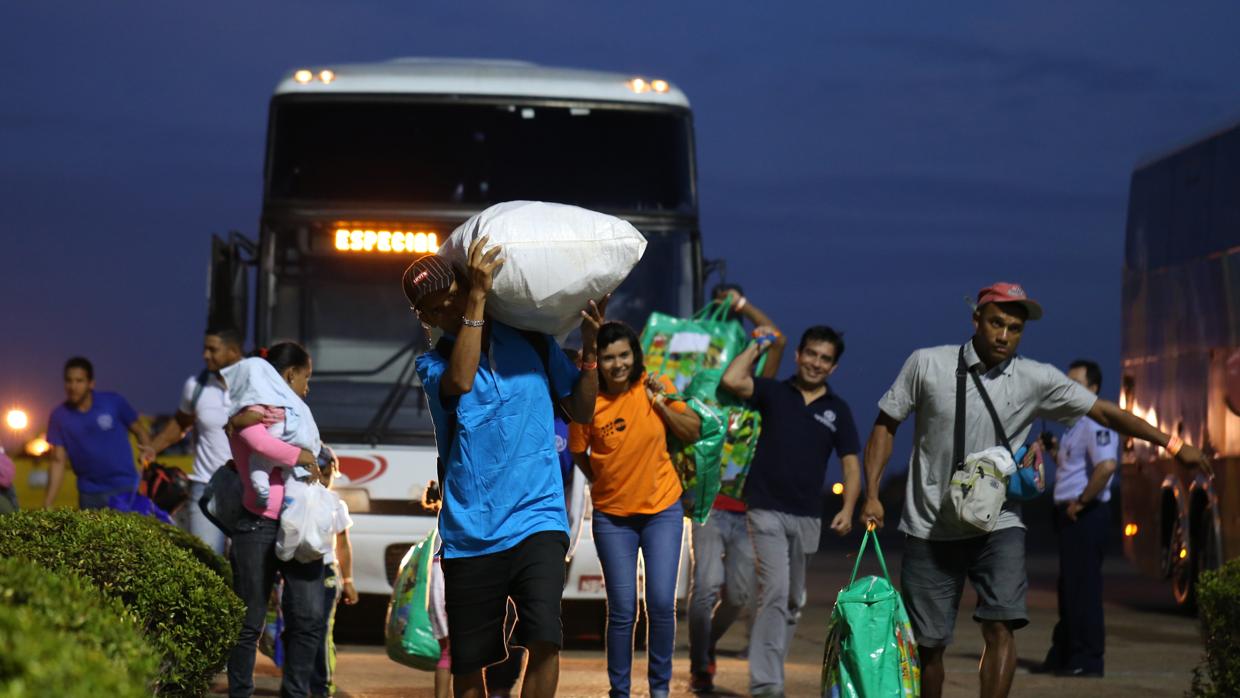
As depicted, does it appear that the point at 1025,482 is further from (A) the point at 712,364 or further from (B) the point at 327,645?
(B) the point at 327,645

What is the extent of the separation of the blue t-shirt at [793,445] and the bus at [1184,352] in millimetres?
5086

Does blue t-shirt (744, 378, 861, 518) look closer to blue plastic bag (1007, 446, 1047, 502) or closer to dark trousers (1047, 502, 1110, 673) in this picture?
blue plastic bag (1007, 446, 1047, 502)

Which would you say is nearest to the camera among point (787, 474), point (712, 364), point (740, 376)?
point (787, 474)

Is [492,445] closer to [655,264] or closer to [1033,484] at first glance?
[1033,484]

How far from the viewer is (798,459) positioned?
9844mm

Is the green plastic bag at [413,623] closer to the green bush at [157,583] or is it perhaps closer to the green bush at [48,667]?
the green bush at [157,583]

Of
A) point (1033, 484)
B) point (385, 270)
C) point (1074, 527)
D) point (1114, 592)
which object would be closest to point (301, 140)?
point (385, 270)

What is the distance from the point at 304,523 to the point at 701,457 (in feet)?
6.57

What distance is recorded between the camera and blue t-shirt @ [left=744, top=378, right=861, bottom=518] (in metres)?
9.83

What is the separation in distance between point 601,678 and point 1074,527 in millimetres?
3234

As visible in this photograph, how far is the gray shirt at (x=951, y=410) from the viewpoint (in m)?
7.92

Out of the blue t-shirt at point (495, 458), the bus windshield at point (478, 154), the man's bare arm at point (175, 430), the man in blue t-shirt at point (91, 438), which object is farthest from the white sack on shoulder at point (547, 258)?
the man in blue t-shirt at point (91, 438)

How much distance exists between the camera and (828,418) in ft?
33.0

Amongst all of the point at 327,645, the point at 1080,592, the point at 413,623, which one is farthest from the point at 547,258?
the point at 1080,592
